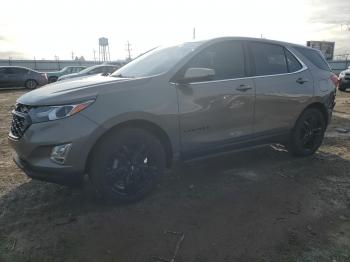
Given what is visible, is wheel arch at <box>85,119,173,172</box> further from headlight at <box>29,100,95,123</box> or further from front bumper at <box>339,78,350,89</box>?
front bumper at <box>339,78,350,89</box>

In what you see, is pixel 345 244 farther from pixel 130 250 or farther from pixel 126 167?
pixel 126 167

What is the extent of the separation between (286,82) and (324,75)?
0.99 metres

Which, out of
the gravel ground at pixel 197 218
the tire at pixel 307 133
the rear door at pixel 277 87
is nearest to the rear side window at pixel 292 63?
the rear door at pixel 277 87

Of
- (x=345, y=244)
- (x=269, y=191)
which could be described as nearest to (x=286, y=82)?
(x=269, y=191)

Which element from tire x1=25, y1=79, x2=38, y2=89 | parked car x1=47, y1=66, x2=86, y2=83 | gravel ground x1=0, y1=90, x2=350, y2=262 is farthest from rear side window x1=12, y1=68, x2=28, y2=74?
gravel ground x1=0, y1=90, x2=350, y2=262

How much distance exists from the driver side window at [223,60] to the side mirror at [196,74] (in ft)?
0.79

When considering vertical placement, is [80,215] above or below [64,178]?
below

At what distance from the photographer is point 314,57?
6020 mm

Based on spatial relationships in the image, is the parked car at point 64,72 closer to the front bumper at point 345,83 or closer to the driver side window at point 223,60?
the front bumper at point 345,83

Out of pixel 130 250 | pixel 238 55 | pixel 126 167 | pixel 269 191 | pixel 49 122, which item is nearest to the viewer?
pixel 130 250

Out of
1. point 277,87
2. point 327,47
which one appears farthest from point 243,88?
point 327,47

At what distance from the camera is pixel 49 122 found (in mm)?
3609

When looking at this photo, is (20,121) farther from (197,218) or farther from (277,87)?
(277,87)

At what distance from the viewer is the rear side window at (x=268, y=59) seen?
5152mm
